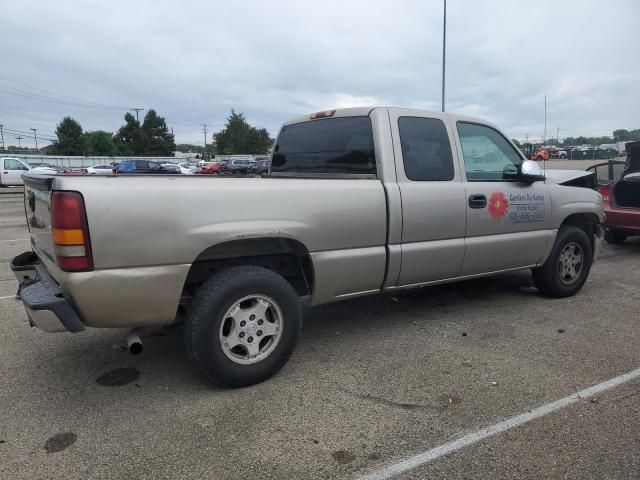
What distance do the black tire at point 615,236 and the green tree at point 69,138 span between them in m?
86.2

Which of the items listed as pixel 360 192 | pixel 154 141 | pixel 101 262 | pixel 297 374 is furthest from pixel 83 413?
pixel 154 141

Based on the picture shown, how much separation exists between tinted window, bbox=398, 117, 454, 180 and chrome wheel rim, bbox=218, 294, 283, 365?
159cm

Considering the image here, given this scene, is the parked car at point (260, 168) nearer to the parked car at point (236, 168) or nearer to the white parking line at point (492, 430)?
the parked car at point (236, 168)

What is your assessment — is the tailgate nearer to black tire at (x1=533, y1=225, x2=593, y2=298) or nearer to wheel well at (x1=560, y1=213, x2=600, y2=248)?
black tire at (x1=533, y1=225, x2=593, y2=298)

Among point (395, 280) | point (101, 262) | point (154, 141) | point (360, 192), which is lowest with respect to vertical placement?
point (395, 280)

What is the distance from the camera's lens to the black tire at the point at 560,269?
5176 mm

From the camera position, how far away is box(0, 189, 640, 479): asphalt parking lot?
2.53 metres

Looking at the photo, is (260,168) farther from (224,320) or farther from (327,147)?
(224,320)

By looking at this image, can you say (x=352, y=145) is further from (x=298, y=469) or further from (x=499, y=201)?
(x=298, y=469)

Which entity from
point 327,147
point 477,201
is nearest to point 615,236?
point 477,201

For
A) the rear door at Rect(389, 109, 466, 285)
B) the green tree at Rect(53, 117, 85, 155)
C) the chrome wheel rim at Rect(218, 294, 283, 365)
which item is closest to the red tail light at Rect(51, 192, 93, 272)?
the chrome wheel rim at Rect(218, 294, 283, 365)

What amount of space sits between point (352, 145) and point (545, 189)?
2.15m

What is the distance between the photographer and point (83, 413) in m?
3.03

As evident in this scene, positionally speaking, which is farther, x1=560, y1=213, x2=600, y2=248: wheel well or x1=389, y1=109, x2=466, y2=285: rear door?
x1=560, y1=213, x2=600, y2=248: wheel well
